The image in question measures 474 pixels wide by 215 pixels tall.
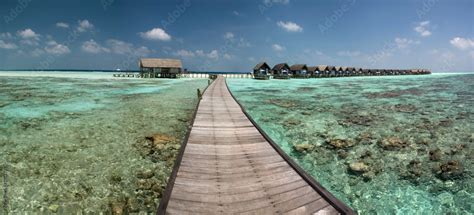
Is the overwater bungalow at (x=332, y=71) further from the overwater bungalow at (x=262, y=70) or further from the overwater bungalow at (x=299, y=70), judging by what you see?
the overwater bungalow at (x=262, y=70)

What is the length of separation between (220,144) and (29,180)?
18.1 feet

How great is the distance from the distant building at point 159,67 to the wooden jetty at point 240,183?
65.4 metres

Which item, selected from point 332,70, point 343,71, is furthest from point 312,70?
point 343,71

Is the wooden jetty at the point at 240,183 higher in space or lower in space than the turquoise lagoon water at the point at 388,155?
higher

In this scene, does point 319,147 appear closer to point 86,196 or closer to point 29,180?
point 86,196

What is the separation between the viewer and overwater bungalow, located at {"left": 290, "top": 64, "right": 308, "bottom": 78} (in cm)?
8094

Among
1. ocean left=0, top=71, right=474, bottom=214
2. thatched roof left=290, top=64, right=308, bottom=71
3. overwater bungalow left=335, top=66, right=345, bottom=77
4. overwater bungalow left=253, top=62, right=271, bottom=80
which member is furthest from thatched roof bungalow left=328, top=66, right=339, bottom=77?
ocean left=0, top=71, right=474, bottom=214

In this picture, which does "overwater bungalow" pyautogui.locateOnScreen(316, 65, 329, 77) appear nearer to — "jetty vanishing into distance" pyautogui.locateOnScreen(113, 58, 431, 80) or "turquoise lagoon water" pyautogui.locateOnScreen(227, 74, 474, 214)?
"jetty vanishing into distance" pyautogui.locateOnScreen(113, 58, 431, 80)

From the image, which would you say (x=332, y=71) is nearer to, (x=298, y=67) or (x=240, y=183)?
(x=298, y=67)

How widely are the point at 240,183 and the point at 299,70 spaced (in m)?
79.1

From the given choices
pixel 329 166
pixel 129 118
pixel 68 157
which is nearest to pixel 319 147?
pixel 329 166

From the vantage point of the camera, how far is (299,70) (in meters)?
81.9

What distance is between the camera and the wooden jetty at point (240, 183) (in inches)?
201

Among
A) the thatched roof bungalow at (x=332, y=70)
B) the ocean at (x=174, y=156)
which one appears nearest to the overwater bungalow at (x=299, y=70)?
the thatched roof bungalow at (x=332, y=70)
